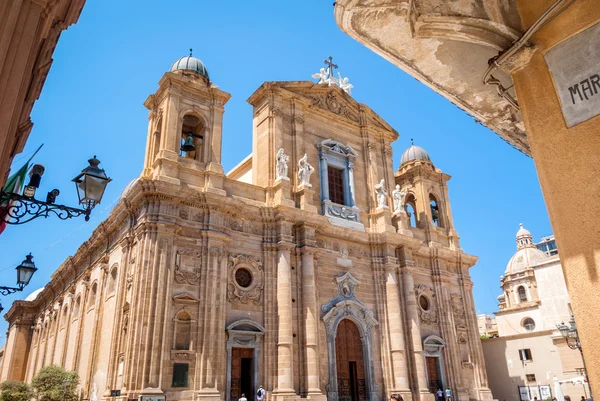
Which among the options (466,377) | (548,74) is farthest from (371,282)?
(548,74)

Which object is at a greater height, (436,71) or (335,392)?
(436,71)

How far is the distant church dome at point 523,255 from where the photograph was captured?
2293 inches

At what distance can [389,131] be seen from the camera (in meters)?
26.7

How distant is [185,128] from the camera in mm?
21500

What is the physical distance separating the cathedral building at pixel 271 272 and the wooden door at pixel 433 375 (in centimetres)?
8

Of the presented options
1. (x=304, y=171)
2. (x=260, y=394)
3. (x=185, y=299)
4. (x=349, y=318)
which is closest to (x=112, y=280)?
(x=185, y=299)

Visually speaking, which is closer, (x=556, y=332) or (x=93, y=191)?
(x=93, y=191)

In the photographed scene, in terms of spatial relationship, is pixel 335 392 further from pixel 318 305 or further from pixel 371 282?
pixel 371 282

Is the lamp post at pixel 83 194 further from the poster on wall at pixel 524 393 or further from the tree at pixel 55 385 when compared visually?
the poster on wall at pixel 524 393

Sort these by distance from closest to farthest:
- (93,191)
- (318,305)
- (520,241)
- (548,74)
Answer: (548,74)
(93,191)
(318,305)
(520,241)

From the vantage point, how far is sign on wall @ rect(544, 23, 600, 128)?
150 inches

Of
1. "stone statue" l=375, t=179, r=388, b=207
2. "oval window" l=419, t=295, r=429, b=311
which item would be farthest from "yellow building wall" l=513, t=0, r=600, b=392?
"oval window" l=419, t=295, r=429, b=311

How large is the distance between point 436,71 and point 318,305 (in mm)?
15346

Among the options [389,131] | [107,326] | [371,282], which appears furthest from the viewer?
[389,131]
